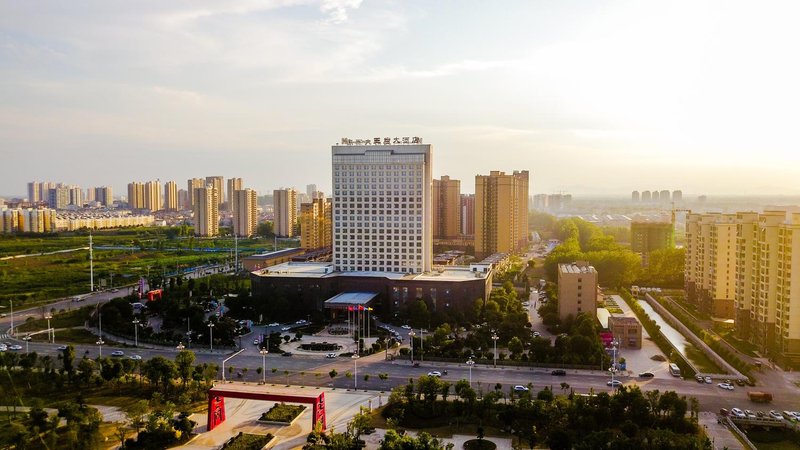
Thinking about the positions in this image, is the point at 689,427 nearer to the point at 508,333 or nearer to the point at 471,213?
the point at 508,333

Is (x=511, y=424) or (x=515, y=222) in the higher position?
(x=515, y=222)

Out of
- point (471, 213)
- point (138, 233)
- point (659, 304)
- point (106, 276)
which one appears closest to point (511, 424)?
point (659, 304)

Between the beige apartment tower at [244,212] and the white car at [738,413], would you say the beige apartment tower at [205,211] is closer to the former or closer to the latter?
the beige apartment tower at [244,212]

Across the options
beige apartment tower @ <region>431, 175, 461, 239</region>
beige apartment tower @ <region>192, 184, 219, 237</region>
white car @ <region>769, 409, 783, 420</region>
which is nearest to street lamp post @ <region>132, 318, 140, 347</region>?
white car @ <region>769, 409, 783, 420</region>

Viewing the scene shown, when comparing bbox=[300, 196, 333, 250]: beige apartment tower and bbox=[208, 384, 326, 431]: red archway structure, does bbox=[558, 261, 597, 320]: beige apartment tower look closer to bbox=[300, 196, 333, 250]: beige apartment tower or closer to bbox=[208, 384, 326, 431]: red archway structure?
bbox=[208, 384, 326, 431]: red archway structure

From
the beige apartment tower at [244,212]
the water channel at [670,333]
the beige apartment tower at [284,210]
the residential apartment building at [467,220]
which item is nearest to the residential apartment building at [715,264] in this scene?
the water channel at [670,333]

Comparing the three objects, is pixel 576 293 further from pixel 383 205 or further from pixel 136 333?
pixel 136 333
